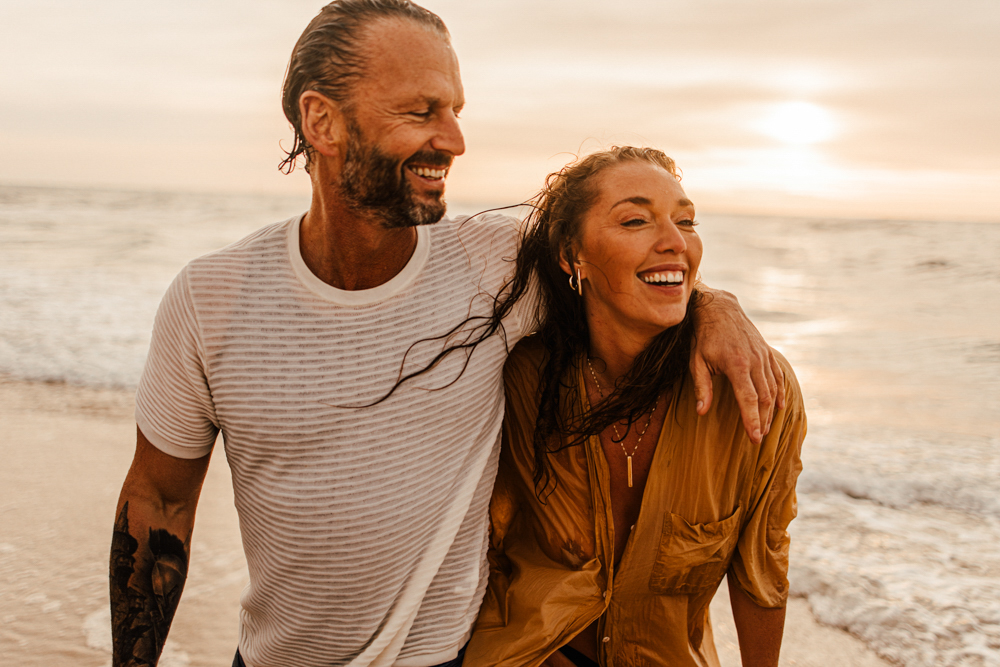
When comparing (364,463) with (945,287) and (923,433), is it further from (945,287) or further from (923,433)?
(945,287)

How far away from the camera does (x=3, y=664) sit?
348 centimetres

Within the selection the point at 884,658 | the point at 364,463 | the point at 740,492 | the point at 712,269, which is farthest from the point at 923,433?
the point at 712,269

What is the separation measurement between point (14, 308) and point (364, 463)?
11.7 meters

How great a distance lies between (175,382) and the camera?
79.7 inches

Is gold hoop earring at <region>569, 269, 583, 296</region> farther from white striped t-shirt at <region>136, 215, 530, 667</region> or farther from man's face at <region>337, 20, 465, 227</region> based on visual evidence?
man's face at <region>337, 20, 465, 227</region>

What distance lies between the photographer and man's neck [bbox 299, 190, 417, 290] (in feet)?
6.91

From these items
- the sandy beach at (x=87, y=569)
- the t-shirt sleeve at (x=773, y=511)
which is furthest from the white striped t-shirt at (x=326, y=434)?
the sandy beach at (x=87, y=569)

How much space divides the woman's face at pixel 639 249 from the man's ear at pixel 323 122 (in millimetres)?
914

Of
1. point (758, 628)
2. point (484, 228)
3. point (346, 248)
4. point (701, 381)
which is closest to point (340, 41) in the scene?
point (346, 248)

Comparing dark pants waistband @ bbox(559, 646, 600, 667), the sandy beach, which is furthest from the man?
the sandy beach

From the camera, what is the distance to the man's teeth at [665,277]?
2.32 meters

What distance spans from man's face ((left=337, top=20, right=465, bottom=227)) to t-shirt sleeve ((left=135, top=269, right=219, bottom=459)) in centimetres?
59

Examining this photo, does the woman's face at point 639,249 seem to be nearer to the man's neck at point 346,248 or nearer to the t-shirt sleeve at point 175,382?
the man's neck at point 346,248

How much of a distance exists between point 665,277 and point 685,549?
896 millimetres
